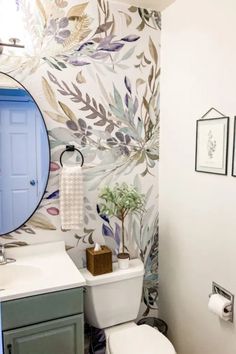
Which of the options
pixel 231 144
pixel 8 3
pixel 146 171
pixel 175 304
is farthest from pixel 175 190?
pixel 8 3

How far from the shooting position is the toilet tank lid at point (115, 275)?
1.76m

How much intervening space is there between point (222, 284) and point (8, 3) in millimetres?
1969

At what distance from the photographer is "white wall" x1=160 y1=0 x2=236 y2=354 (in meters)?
1.54

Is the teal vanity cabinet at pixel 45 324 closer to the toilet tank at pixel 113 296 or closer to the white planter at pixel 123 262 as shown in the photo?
the toilet tank at pixel 113 296

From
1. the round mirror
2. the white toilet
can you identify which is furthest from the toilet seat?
the round mirror

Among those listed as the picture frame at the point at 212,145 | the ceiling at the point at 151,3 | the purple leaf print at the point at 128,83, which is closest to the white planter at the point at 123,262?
the picture frame at the point at 212,145

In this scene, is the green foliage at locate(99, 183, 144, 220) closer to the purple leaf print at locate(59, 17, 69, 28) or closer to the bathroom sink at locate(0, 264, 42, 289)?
the bathroom sink at locate(0, 264, 42, 289)

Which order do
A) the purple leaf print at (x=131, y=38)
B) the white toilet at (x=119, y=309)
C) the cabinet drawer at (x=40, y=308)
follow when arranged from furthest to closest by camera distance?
1. the purple leaf print at (x=131, y=38)
2. the white toilet at (x=119, y=309)
3. the cabinet drawer at (x=40, y=308)

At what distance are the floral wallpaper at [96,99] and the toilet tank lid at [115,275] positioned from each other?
17cm

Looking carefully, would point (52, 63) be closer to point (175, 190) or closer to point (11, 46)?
point (11, 46)

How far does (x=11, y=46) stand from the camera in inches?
66.2

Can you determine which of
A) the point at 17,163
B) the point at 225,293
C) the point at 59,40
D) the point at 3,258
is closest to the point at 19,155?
the point at 17,163

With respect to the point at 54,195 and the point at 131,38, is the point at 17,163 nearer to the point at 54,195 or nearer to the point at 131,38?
the point at 54,195

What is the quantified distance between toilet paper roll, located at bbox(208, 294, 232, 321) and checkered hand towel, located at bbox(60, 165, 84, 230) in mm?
894
